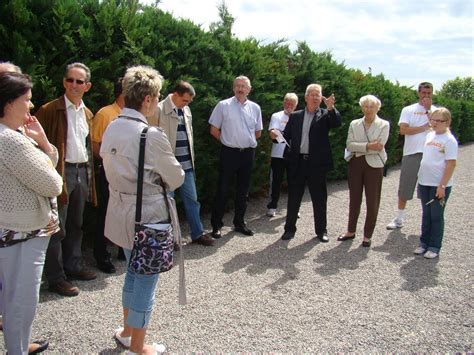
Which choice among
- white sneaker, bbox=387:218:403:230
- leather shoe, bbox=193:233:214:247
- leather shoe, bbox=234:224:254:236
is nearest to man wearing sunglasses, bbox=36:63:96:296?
leather shoe, bbox=193:233:214:247

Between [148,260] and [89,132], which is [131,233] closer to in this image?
[148,260]

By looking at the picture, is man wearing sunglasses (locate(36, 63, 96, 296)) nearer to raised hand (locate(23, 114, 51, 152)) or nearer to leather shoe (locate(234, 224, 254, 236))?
raised hand (locate(23, 114, 51, 152))

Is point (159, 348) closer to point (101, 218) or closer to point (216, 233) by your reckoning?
point (101, 218)

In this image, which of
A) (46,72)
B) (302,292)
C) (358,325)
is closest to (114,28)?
(46,72)

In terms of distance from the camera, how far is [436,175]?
17.0 ft

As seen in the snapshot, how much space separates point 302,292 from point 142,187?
2290 mm

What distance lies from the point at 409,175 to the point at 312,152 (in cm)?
185

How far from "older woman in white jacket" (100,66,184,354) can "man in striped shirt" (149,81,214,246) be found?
231 centimetres

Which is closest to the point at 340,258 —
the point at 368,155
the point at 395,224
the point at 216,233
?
the point at 368,155

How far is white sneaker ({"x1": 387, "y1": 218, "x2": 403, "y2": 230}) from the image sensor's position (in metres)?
6.59

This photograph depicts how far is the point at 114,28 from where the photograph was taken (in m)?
4.96

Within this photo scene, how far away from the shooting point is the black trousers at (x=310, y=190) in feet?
19.0

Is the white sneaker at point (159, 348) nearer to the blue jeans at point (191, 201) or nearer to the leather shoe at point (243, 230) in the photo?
the blue jeans at point (191, 201)

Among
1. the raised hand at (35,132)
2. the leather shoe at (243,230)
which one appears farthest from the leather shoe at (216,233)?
the raised hand at (35,132)
